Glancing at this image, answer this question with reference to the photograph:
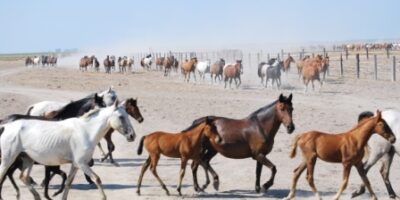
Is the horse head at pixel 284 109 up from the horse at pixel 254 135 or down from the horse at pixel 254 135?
up

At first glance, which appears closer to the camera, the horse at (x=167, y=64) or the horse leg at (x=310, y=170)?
the horse leg at (x=310, y=170)

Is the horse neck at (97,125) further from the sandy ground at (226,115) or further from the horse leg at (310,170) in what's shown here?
the horse leg at (310,170)

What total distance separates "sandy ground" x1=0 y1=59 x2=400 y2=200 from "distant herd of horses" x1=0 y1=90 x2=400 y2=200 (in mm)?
561

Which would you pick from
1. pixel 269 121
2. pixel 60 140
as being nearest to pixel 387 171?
pixel 269 121

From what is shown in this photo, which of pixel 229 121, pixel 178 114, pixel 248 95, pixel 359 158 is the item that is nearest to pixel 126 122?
A: pixel 229 121

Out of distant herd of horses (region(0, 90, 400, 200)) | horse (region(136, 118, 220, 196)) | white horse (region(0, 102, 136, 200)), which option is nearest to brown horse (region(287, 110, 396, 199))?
distant herd of horses (region(0, 90, 400, 200))

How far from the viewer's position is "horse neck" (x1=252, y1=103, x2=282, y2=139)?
1084 cm

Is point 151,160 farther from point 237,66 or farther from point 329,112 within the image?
point 237,66

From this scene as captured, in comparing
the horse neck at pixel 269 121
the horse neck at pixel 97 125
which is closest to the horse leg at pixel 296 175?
the horse neck at pixel 269 121

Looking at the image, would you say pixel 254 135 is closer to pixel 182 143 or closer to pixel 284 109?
pixel 284 109

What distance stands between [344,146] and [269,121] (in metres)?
1.58

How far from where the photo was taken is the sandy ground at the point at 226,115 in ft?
36.6

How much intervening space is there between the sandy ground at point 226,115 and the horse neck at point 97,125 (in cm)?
143

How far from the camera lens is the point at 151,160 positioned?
10.9 meters
